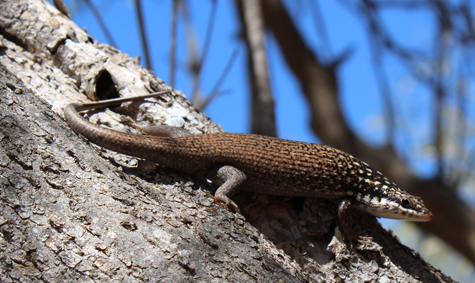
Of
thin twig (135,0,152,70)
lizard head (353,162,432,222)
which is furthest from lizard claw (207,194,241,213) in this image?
thin twig (135,0,152,70)

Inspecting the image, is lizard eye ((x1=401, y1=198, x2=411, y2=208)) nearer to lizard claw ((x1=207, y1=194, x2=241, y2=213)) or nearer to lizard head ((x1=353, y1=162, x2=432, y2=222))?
lizard head ((x1=353, y1=162, x2=432, y2=222))

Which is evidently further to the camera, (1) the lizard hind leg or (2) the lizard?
(1) the lizard hind leg

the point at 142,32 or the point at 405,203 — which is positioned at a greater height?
the point at 142,32

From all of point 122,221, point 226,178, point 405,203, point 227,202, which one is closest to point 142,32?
point 226,178

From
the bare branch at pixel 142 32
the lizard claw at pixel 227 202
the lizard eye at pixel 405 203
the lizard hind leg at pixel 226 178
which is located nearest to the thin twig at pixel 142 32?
the bare branch at pixel 142 32

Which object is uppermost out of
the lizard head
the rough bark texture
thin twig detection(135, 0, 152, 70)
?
thin twig detection(135, 0, 152, 70)

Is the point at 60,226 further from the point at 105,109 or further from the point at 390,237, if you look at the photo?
the point at 390,237

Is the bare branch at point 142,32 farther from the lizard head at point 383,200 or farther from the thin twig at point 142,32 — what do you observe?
the lizard head at point 383,200

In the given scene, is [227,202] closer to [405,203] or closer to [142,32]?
[405,203]
